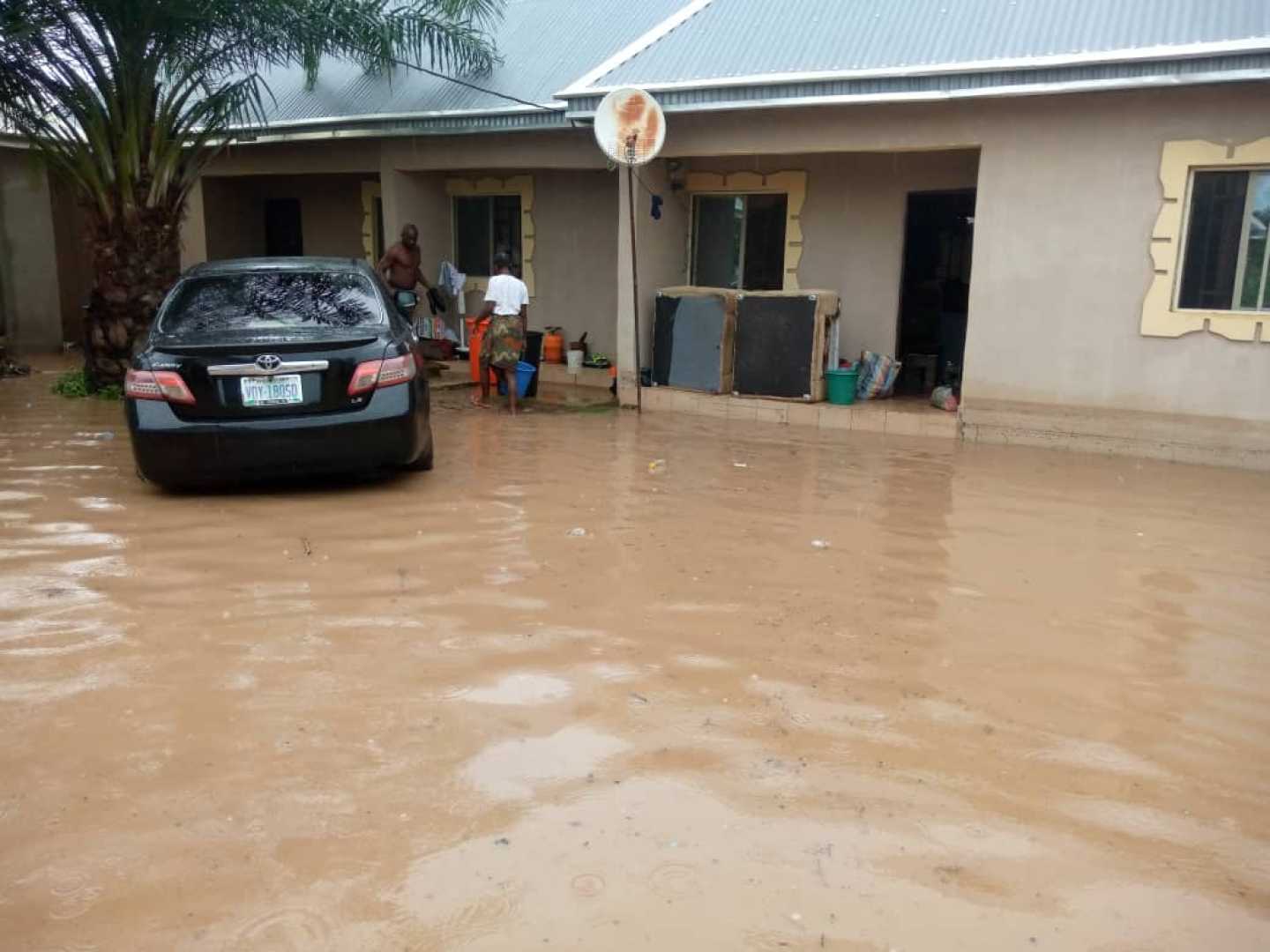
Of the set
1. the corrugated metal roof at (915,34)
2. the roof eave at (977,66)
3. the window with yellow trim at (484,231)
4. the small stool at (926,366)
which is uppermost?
the corrugated metal roof at (915,34)

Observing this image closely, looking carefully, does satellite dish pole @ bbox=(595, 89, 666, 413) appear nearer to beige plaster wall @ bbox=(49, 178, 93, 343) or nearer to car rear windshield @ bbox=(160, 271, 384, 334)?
car rear windshield @ bbox=(160, 271, 384, 334)

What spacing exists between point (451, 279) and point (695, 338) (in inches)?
184

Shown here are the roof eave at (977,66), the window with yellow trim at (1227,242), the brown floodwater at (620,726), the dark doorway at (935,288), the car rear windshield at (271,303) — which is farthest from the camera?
the dark doorway at (935,288)

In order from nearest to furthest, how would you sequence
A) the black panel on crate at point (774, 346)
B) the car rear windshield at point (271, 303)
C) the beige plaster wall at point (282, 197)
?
the car rear windshield at point (271, 303), the black panel on crate at point (774, 346), the beige plaster wall at point (282, 197)

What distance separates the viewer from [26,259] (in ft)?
52.3

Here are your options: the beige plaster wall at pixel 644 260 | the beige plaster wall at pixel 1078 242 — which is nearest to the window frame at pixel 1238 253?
the beige plaster wall at pixel 1078 242

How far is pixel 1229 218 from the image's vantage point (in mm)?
8641

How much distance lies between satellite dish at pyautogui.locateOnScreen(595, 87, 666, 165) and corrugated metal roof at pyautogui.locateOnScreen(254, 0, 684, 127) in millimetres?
2119

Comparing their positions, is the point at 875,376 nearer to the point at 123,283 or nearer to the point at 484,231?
the point at 484,231

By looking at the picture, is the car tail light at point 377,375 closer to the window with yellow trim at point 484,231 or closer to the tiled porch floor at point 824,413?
the tiled porch floor at point 824,413

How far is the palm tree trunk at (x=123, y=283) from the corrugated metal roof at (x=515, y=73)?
3299mm

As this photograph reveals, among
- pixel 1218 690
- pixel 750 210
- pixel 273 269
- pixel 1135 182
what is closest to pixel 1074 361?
pixel 1135 182

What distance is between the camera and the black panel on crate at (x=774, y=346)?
10492 millimetres

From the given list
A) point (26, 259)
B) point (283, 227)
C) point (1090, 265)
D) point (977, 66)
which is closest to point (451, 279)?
point (283, 227)
